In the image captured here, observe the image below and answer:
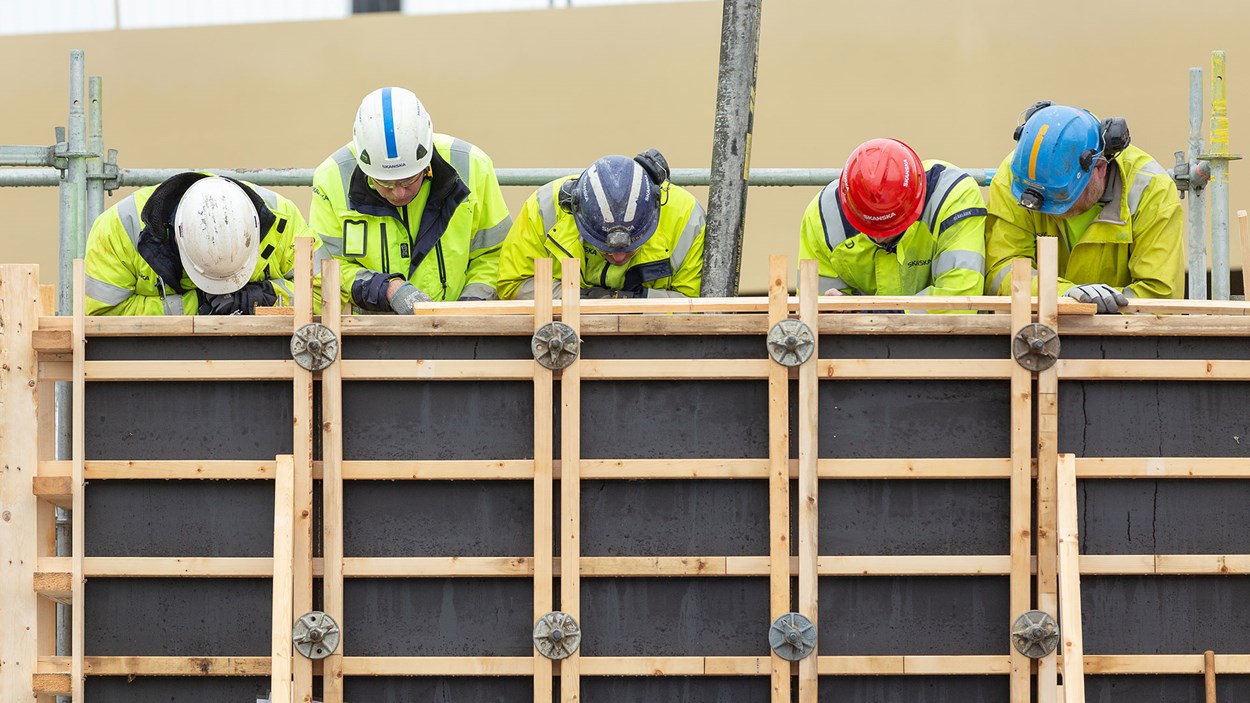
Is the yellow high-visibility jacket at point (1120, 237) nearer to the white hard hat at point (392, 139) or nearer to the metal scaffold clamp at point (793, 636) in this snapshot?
the metal scaffold clamp at point (793, 636)

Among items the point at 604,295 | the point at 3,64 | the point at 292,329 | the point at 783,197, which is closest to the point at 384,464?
the point at 292,329

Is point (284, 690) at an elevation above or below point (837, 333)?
below

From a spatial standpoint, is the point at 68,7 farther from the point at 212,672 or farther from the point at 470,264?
the point at 212,672

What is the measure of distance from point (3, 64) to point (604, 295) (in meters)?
8.23

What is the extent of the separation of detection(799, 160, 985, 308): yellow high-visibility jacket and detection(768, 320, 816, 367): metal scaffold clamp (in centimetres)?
132

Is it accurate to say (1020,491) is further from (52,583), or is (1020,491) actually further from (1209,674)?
(52,583)

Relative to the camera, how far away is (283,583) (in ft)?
18.3

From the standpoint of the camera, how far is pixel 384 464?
18.9 feet

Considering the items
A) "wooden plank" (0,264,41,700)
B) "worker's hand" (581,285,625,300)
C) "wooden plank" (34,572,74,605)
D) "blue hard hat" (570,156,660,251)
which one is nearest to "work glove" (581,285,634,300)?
"worker's hand" (581,285,625,300)

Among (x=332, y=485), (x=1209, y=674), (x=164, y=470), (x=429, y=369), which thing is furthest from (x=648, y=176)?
(x=1209, y=674)

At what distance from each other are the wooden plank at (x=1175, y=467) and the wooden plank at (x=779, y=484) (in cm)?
116

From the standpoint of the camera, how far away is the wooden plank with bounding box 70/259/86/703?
5.73 m

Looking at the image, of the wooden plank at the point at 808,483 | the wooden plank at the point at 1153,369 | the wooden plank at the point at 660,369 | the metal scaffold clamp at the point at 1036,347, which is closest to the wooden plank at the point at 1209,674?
the wooden plank at the point at 1153,369

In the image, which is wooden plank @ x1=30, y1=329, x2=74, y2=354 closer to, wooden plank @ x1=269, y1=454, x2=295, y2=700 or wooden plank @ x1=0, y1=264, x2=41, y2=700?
wooden plank @ x1=0, y1=264, x2=41, y2=700
